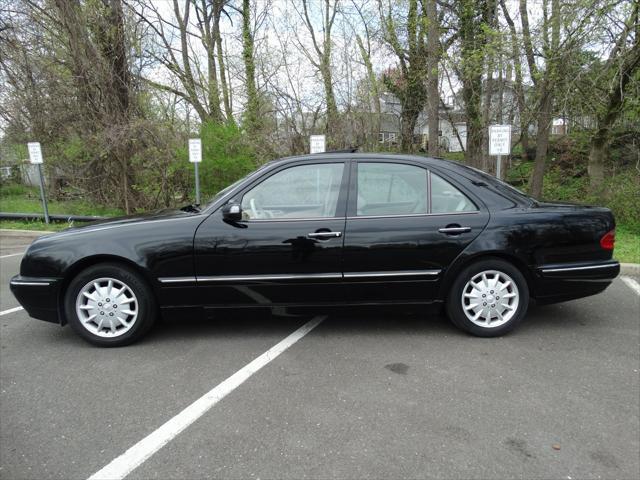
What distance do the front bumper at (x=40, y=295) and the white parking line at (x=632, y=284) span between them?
609cm

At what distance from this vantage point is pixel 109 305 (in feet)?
11.5

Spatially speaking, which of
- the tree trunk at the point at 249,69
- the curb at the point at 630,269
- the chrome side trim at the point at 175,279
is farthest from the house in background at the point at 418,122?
the chrome side trim at the point at 175,279

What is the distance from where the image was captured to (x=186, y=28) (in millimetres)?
17688

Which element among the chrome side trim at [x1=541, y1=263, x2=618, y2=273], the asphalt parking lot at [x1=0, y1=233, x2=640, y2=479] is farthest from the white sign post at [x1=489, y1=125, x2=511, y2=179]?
the asphalt parking lot at [x1=0, y1=233, x2=640, y2=479]

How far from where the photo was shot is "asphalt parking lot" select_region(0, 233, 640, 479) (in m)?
2.17

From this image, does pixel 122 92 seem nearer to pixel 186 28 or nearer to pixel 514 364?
pixel 186 28

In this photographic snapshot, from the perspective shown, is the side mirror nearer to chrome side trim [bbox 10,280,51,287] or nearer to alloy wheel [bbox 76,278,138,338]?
alloy wheel [bbox 76,278,138,338]

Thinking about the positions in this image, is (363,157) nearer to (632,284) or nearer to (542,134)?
(632,284)

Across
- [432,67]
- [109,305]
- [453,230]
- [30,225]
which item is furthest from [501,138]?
[30,225]

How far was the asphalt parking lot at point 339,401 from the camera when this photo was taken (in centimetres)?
217

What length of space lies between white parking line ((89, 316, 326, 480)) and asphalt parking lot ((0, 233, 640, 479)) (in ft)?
0.15

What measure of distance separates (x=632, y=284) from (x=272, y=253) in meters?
4.78

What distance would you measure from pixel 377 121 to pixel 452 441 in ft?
43.8

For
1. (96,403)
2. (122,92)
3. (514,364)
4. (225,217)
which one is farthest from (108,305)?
(122,92)
